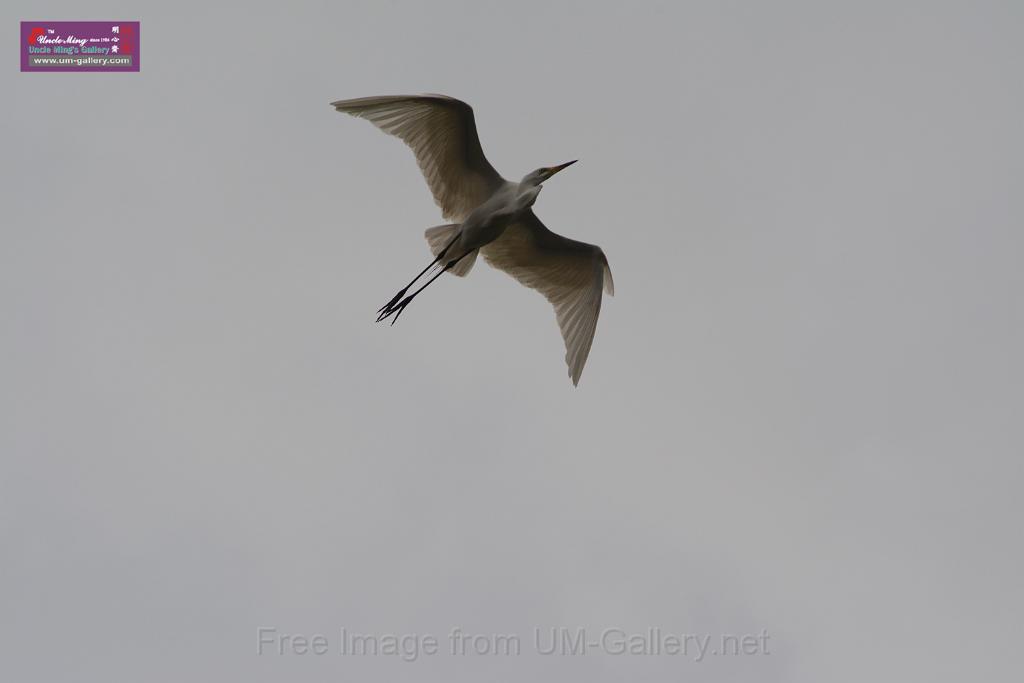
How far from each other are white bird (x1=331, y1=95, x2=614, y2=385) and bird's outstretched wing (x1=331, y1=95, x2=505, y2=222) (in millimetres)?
11

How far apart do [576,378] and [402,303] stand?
2.23m

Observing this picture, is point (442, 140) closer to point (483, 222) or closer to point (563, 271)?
point (483, 222)

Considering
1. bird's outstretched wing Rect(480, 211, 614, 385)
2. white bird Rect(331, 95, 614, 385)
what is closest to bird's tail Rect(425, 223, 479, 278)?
white bird Rect(331, 95, 614, 385)

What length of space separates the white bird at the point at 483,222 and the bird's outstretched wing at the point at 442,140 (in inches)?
0.4

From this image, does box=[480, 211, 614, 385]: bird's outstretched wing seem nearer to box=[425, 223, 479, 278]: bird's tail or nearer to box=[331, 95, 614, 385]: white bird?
box=[331, 95, 614, 385]: white bird

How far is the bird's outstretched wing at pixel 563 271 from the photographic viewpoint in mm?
15898

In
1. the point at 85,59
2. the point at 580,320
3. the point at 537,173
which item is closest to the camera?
the point at 537,173

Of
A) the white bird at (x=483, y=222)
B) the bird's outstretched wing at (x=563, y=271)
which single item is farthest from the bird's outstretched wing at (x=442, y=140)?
the bird's outstretched wing at (x=563, y=271)

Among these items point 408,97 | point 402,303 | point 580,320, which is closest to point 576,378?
point 580,320

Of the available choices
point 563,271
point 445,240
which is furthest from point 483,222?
point 563,271

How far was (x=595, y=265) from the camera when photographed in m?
16.1

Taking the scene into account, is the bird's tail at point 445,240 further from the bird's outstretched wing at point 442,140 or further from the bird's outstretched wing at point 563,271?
the bird's outstretched wing at point 563,271

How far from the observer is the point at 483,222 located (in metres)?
14.7

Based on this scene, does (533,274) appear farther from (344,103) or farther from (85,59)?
(85,59)
